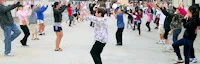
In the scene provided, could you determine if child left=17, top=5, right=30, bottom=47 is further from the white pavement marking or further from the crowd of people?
the white pavement marking

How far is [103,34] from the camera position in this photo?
29.4ft

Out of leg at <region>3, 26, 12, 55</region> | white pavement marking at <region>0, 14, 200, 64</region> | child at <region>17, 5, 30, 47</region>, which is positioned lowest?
white pavement marking at <region>0, 14, 200, 64</region>

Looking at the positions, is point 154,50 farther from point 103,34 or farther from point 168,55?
point 103,34

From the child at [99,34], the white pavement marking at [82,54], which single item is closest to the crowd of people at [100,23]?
the child at [99,34]

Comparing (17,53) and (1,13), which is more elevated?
(1,13)

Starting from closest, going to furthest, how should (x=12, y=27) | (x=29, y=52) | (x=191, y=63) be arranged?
(x=191, y=63), (x=12, y=27), (x=29, y=52)

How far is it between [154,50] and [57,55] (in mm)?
3510

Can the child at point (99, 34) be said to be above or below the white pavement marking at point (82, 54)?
above

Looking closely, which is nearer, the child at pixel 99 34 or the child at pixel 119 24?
the child at pixel 99 34

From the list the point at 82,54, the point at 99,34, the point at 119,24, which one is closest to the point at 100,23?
the point at 99,34

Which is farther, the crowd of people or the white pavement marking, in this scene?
the white pavement marking

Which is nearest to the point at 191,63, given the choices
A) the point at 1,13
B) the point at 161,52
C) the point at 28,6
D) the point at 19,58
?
the point at 161,52

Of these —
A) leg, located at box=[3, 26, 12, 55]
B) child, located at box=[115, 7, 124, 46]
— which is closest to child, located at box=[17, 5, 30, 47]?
leg, located at box=[3, 26, 12, 55]

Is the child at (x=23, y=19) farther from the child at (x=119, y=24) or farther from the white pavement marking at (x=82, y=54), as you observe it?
the child at (x=119, y=24)
